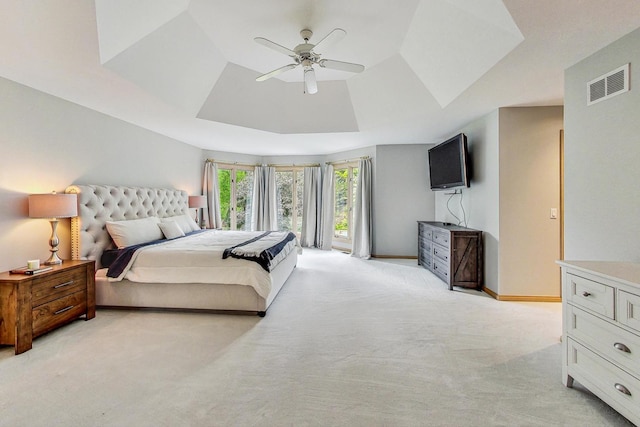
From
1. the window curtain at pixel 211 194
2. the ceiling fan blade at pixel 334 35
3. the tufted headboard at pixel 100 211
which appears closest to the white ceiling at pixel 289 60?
the ceiling fan blade at pixel 334 35

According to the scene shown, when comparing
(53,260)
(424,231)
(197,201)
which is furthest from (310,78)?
(197,201)

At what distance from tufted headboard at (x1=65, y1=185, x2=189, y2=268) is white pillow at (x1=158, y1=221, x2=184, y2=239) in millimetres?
371

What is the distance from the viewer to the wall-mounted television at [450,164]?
13.2ft

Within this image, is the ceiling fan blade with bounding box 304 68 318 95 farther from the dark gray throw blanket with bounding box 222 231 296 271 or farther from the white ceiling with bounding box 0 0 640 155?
the dark gray throw blanket with bounding box 222 231 296 271

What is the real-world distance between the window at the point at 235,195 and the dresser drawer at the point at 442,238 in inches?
173

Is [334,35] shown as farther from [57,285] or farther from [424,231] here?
[424,231]

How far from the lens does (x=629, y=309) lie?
1444 mm

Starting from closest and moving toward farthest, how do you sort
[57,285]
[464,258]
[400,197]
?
[57,285] < [464,258] < [400,197]

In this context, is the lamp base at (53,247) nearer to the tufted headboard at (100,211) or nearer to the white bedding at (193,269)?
the tufted headboard at (100,211)

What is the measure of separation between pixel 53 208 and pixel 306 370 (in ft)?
9.20

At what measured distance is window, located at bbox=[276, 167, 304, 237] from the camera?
7199mm

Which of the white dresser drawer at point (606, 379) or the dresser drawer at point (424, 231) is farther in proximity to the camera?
the dresser drawer at point (424, 231)

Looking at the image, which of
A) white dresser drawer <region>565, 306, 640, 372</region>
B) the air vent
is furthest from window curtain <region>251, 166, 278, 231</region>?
white dresser drawer <region>565, 306, 640, 372</region>

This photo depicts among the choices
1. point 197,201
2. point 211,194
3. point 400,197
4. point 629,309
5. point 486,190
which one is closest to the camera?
point 629,309
